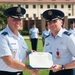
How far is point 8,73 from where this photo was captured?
479cm

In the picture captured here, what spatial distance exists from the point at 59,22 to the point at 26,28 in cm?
5865

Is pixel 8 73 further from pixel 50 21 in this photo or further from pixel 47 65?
pixel 50 21

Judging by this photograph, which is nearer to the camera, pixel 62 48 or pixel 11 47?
pixel 11 47

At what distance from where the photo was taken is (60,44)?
16.0 feet

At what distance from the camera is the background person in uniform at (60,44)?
479 cm

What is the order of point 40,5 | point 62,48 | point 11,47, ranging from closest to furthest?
point 11,47, point 62,48, point 40,5

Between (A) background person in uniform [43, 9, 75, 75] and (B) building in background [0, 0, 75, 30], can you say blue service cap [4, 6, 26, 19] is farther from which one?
(B) building in background [0, 0, 75, 30]

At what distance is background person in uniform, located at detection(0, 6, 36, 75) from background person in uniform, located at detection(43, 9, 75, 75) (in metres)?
0.38

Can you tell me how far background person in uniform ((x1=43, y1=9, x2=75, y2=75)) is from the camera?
4789 millimetres

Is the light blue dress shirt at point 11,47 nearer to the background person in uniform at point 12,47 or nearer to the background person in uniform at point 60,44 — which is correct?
the background person in uniform at point 12,47

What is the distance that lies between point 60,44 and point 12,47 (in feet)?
2.29

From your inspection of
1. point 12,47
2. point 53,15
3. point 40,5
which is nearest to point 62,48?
A: point 53,15

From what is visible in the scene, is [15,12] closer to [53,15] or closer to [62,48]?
[53,15]

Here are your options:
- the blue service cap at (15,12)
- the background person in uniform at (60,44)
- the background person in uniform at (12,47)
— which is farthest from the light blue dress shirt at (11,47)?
the background person in uniform at (60,44)
